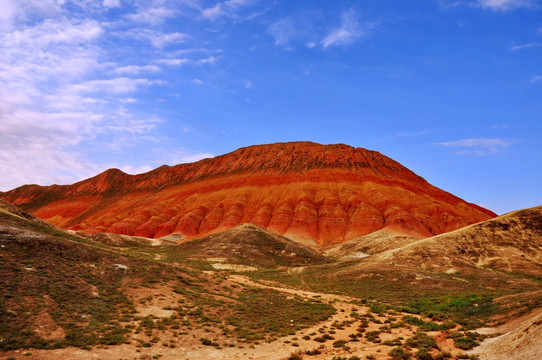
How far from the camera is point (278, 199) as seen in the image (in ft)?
391

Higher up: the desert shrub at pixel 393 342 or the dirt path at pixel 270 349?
the desert shrub at pixel 393 342

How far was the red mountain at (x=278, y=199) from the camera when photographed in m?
104

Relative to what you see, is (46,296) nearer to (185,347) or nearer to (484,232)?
(185,347)

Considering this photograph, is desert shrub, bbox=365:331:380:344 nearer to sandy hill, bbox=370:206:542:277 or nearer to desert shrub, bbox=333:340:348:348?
desert shrub, bbox=333:340:348:348

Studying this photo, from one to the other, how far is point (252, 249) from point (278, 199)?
56.9 m

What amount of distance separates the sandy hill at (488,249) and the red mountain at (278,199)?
38.2 meters

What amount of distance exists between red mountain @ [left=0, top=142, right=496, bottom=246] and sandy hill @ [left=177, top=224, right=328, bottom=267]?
2979 centimetres

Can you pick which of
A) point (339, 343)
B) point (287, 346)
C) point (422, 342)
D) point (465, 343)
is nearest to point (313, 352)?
point (287, 346)

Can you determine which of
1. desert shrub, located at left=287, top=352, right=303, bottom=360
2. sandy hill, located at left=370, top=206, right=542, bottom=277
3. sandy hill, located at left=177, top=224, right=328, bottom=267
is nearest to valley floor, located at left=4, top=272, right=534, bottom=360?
desert shrub, located at left=287, top=352, right=303, bottom=360

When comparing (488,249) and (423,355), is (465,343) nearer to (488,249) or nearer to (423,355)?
(423,355)

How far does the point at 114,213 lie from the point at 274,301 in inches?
4894

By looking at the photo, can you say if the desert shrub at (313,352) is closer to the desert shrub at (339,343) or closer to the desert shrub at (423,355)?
the desert shrub at (339,343)

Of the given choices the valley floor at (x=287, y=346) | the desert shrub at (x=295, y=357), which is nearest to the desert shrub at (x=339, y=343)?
the valley floor at (x=287, y=346)

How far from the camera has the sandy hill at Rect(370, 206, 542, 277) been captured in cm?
4769
